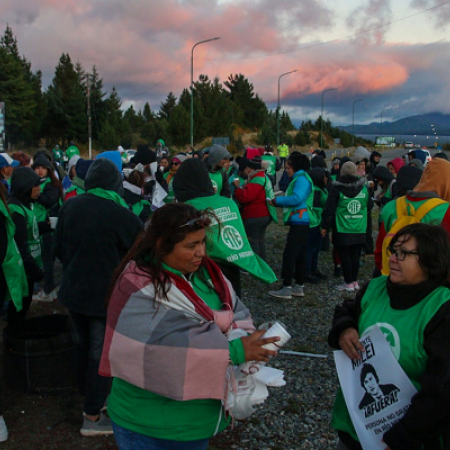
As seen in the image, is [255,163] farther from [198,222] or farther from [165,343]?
[165,343]

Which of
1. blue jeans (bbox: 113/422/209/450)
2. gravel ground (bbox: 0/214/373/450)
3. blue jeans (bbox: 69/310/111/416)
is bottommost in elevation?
gravel ground (bbox: 0/214/373/450)

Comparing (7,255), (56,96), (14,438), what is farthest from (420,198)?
(56,96)

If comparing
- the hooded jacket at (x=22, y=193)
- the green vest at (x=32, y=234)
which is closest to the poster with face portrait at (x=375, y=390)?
the hooded jacket at (x=22, y=193)

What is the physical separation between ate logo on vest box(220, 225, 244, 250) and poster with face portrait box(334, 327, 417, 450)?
1541mm

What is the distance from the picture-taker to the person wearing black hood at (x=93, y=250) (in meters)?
3.35

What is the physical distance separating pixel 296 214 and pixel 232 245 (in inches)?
123

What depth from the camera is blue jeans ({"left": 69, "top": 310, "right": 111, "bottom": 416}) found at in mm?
3494

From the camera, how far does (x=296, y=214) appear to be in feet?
21.6

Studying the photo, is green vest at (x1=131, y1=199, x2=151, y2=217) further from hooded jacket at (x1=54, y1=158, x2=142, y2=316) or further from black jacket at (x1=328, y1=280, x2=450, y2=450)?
black jacket at (x1=328, y1=280, x2=450, y2=450)

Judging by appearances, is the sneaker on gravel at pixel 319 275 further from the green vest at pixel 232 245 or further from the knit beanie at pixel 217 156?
the green vest at pixel 232 245

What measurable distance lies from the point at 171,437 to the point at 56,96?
191 ft

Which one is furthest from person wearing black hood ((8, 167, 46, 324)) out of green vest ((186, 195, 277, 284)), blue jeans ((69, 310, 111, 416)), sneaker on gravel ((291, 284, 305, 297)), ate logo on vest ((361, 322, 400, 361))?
sneaker on gravel ((291, 284, 305, 297))

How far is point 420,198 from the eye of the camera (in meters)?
3.73

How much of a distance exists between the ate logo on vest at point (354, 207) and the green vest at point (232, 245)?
11.4ft
